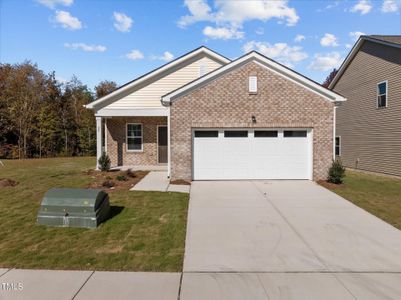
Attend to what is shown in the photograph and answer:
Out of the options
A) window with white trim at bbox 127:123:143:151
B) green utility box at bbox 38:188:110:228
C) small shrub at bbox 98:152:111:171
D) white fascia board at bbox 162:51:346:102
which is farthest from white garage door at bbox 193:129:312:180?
green utility box at bbox 38:188:110:228

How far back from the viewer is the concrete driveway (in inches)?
164

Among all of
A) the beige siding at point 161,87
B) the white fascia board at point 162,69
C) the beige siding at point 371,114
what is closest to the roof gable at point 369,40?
the beige siding at point 371,114

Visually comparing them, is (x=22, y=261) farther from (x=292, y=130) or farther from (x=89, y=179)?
(x=292, y=130)

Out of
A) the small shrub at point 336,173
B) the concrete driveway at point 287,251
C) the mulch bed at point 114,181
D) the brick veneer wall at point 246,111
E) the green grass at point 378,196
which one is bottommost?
the concrete driveway at point 287,251

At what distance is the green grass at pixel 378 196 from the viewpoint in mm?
8047

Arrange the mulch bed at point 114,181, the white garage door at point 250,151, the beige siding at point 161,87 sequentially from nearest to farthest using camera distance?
the mulch bed at point 114,181 < the white garage door at point 250,151 < the beige siding at point 161,87

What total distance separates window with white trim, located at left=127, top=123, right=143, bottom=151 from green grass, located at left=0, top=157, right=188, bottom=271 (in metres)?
8.83

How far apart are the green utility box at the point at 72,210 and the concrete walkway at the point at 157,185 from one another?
3.94m

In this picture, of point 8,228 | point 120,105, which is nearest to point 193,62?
point 120,105

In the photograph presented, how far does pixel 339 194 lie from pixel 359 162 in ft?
30.7

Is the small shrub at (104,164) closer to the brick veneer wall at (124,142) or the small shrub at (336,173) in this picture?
the brick veneer wall at (124,142)

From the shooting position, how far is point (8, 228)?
657cm

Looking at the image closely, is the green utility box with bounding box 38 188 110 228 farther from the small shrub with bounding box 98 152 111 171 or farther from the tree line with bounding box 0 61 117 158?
the tree line with bounding box 0 61 117 158

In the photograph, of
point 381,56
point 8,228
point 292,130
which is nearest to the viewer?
point 8,228
